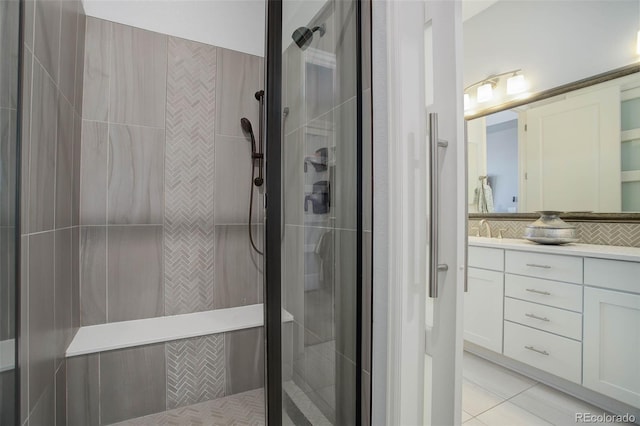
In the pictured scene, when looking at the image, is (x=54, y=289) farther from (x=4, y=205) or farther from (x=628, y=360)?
(x=628, y=360)

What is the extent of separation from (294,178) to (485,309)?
79.1 inches

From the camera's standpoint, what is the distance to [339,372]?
1.02m

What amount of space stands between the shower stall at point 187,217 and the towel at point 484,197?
81.3 inches

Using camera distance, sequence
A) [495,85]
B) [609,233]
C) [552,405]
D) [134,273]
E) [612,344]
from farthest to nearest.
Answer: [495,85] → [609,233] → [134,273] → [552,405] → [612,344]

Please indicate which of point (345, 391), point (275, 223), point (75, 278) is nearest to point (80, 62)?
point (75, 278)

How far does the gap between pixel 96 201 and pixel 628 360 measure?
120 inches

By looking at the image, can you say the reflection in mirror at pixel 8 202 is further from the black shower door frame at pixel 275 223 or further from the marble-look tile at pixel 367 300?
the marble-look tile at pixel 367 300

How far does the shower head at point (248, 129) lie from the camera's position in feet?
6.93

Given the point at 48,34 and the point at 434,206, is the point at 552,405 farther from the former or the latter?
the point at 48,34

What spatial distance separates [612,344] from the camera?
5.10 feet

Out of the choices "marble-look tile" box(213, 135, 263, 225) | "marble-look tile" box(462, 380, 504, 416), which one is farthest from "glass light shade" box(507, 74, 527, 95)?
"marble-look tile" box(462, 380, 504, 416)

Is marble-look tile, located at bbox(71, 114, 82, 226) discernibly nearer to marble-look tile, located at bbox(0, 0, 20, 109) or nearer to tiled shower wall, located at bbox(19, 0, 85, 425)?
tiled shower wall, located at bbox(19, 0, 85, 425)

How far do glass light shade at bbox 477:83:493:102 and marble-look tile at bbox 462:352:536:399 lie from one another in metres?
2.30

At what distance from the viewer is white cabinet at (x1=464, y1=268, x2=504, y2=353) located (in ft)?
6.96
